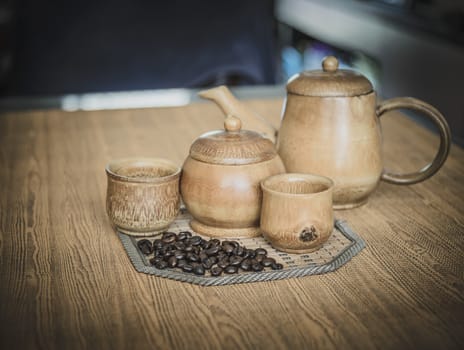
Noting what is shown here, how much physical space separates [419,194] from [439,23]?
207cm

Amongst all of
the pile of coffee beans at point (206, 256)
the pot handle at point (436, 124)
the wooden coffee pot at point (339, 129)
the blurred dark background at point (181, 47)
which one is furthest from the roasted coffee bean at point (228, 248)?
the blurred dark background at point (181, 47)

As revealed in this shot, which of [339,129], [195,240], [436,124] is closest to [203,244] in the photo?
[195,240]

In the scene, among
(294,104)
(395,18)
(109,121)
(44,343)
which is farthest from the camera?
(395,18)

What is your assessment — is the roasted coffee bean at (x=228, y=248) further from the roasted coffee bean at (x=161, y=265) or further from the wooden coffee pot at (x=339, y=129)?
the wooden coffee pot at (x=339, y=129)

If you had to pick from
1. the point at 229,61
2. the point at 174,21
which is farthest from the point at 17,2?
the point at 229,61

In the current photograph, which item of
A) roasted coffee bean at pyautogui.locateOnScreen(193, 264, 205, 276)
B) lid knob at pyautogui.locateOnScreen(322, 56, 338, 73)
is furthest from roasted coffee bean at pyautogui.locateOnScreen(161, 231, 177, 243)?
lid knob at pyautogui.locateOnScreen(322, 56, 338, 73)

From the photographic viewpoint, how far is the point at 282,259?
1.10m

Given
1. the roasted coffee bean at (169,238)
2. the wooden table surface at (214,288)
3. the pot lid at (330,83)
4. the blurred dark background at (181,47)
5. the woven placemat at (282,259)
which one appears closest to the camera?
the wooden table surface at (214,288)

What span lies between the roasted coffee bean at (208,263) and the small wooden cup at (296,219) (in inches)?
4.1

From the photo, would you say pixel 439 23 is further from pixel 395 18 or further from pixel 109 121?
pixel 109 121

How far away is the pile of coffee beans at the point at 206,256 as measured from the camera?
1.05m

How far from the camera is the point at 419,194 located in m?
1.42

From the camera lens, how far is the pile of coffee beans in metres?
1.05

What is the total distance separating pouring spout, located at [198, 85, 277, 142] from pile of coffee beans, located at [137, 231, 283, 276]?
1.03 feet
